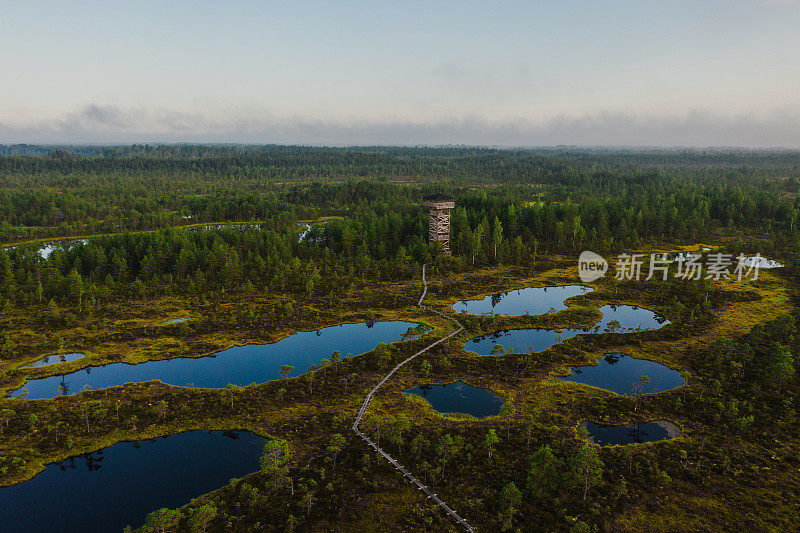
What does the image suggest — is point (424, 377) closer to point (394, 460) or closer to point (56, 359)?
point (394, 460)

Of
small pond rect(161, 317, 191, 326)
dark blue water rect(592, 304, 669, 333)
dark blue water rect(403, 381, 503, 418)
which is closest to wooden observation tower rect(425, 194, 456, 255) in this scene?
dark blue water rect(592, 304, 669, 333)

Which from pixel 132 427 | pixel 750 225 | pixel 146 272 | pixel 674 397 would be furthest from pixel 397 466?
pixel 750 225

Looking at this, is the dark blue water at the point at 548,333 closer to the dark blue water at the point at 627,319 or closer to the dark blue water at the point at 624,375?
the dark blue water at the point at 627,319

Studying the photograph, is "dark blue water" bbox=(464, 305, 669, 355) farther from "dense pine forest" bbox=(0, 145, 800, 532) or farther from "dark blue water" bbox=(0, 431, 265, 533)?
"dark blue water" bbox=(0, 431, 265, 533)

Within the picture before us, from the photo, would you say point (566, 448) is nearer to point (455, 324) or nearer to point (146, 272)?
point (455, 324)

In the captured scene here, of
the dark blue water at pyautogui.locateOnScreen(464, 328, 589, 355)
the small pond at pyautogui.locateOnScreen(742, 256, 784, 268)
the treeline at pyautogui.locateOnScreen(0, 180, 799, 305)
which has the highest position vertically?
the treeline at pyautogui.locateOnScreen(0, 180, 799, 305)

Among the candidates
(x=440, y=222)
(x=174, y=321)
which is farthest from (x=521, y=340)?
(x=174, y=321)

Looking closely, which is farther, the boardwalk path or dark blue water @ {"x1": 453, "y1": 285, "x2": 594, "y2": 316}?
dark blue water @ {"x1": 453, "y1": 285, "x2": 594, "y2": 316}
